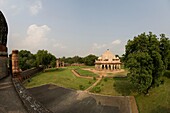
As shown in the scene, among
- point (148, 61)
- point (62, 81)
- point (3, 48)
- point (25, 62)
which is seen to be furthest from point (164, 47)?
point (25, 62)

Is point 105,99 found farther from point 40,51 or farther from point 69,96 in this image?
point 40,51

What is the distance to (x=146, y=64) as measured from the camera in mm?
12156

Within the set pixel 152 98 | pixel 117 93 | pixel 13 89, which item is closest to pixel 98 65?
pixel 117 93

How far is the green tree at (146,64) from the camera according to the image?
11547 mm

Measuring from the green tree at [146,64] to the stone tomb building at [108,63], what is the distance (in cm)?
2362

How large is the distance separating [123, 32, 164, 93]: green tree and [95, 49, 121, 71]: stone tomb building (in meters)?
23.6

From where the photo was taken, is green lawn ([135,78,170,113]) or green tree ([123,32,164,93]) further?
green tree ([123,32,164,93])

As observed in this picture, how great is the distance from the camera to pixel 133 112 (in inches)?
402

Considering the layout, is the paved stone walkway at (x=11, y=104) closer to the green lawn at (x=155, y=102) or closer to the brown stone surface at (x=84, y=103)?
the brown stone surface at (x=84, y=103)

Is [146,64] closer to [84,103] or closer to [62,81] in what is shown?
[84,103]

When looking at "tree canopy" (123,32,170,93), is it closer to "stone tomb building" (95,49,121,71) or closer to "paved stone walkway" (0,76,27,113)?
"paved stone walkway" (0,76,27,113)

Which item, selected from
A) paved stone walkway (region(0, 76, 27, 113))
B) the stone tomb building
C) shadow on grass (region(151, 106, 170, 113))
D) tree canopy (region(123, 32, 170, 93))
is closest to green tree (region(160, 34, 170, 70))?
tree canopy (region(123, 32, 170, 93))

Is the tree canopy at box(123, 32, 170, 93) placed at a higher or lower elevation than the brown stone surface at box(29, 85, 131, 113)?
higher

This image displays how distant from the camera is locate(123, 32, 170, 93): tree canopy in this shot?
11.6 metres
